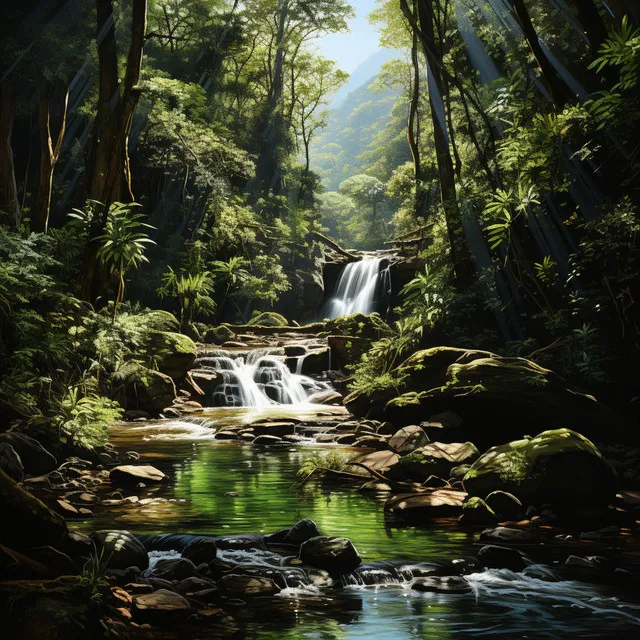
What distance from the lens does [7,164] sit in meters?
16.1

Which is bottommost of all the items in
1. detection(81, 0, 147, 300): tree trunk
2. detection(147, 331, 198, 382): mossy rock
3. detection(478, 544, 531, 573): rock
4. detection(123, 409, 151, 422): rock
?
detection(478, 544, 531, 573): rock

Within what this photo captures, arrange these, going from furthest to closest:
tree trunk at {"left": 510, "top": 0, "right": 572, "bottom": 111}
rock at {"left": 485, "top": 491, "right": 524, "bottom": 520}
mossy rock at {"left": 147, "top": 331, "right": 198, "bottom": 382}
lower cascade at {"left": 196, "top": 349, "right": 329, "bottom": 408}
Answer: lower cascade at {"left": 196, "top": 349, "right": 329, "bottom": 408} < mossy rock at {"left": 147, "top": 331, "right": 198, "bottom": 382} < tree trunk at {"left": 510, "top": 0, "right": 572, "bottom": 111} < rock at {"left": 485, "top": 491, "right": 524, "bottom": 520}

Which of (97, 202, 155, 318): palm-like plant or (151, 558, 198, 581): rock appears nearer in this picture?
(151, 558, 198, 581): rock

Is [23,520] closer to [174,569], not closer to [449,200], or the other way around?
[174,569]

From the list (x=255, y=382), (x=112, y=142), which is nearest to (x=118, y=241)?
(x=112, y=142)

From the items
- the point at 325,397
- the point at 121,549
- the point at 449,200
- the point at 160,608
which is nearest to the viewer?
the point at 160,608

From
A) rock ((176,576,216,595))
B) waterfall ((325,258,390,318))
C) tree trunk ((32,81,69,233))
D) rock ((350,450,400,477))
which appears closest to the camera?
rock ((176,576,216,595))

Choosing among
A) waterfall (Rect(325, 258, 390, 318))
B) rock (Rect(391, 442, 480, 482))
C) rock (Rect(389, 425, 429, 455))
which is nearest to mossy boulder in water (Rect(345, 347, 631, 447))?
rock (Rect(389, 425, 429, 455))

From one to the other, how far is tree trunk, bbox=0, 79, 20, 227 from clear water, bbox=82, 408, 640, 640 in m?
9.44

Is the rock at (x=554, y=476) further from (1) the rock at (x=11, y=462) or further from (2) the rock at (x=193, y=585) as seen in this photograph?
(1) the rock at (x=11, y=462)

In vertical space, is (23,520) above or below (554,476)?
above

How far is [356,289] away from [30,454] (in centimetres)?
2386

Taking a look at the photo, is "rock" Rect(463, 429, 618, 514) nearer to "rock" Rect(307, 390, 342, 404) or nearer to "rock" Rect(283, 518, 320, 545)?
"rock" Rect(283, 518, 320, 545)

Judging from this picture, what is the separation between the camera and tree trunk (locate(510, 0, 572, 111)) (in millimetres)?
10844
